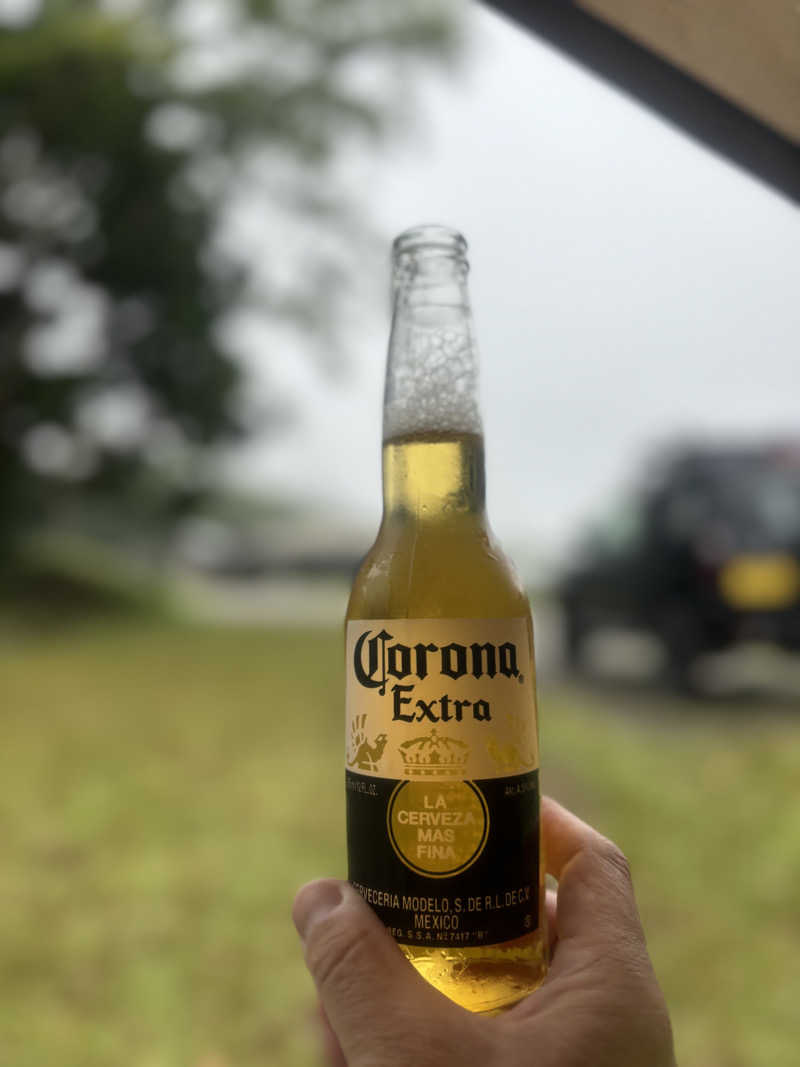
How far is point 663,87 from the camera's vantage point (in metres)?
0.74

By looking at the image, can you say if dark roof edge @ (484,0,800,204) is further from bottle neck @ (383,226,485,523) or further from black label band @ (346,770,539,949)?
black label band @ (346,770,539,949)

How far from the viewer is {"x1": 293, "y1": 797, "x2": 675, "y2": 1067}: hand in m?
0.60

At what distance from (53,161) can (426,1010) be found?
19.7ft

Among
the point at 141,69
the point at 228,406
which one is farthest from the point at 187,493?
the point at 141,69

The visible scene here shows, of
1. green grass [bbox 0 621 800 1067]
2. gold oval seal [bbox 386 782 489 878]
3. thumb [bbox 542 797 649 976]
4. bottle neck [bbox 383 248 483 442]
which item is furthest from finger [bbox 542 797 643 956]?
green grass [bbox 0 621 800 1067]

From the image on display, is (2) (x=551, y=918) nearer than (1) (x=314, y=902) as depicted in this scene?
No

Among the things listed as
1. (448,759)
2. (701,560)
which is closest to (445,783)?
(448,759)

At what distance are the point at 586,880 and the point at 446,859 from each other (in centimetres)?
15

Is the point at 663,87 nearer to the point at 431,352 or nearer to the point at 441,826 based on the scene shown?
the point at 431,352

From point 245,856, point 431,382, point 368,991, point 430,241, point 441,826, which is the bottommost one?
point 245,856

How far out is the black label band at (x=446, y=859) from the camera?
0.66m

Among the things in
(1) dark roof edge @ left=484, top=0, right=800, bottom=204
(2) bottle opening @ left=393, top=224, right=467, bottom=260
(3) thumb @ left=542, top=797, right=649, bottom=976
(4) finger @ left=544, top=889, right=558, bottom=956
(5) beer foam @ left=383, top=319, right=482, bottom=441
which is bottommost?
(4) finger @ left=544, top=889, right=558, bottom=956

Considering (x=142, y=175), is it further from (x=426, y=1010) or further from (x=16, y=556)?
(x=426, y=1010)

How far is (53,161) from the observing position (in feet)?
18.5
